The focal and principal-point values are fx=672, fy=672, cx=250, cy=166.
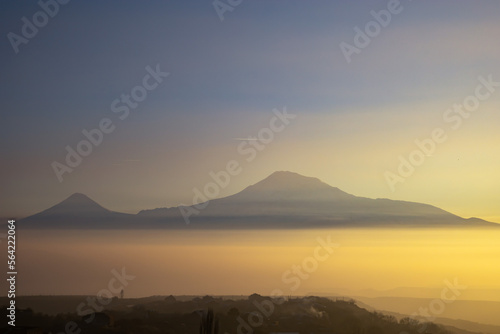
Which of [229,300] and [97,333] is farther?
[229,300]

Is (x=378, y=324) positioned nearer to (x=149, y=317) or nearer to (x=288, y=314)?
(x=288, y=314)

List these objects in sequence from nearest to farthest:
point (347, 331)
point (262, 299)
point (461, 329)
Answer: point (347, 331) < point (461, 329) < point (262, 299)

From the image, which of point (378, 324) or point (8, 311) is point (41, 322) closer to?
point (8, 311)

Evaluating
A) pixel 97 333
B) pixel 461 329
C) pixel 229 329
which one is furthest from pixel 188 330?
pixel 461 329

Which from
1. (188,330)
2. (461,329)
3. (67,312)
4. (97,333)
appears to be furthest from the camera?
(461,329)

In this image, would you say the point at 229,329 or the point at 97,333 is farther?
the point at 229,329

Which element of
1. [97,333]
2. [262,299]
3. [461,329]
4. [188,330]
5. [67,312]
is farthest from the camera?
[262,299]

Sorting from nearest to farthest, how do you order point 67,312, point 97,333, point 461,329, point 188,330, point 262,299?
1. point 97,333
2. point 188,330
3. point 67,312
4. point 461,329
5. point 262,299

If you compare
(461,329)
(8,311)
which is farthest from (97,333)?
(461,329)
